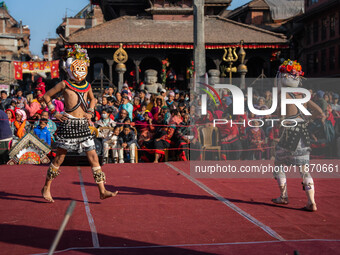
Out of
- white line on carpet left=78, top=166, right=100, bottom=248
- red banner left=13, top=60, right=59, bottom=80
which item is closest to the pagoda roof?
red banner left=13, top=60, right=59, bottom=80

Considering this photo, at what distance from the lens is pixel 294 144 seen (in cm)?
773

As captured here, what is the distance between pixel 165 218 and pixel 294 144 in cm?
235

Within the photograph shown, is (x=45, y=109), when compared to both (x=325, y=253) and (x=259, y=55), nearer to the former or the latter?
(x=325, y=253)

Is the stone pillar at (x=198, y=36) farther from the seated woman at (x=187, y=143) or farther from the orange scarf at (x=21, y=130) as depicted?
the orange scarf at (x=21, y=130)

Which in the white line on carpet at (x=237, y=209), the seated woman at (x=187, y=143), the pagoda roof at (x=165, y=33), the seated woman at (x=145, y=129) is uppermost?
the pagoda roof at (x=165, y=33)

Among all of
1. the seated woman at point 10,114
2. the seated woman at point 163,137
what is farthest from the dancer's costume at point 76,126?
the seated woman at point 10,114

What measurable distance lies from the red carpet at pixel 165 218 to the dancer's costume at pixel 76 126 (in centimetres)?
62

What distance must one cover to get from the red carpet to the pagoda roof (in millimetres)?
23488

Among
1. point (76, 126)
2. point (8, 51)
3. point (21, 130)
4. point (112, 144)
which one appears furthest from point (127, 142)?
point (8, 51)

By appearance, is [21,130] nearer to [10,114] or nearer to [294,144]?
[10,114]

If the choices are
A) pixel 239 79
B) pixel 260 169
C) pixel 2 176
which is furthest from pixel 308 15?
pixel 2 176

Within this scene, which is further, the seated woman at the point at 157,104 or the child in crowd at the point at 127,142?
the seated woman at the point at 157,104

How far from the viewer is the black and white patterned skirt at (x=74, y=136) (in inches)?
306

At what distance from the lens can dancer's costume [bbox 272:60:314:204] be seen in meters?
7.71
